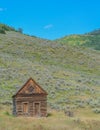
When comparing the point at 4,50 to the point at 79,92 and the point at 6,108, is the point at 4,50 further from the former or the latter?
the point at 6,108

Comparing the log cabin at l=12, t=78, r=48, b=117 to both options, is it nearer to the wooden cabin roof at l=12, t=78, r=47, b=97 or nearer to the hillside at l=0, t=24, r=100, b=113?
the wooden cabin roof at l=12, t=78, r=47, b=97

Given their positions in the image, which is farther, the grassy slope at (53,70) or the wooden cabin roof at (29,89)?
the grassy slope at (53,70)

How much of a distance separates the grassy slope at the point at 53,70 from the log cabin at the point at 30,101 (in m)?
4.03

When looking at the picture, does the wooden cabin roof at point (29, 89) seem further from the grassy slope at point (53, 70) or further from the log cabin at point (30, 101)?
the grassy slope at point (53, 70)

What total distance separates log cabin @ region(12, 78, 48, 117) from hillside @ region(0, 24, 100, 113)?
3.97m

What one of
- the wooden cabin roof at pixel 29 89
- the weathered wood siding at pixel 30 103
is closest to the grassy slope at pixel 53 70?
the weathered wood siding at pixel 30 103

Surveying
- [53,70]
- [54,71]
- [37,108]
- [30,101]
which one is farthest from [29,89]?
[53,70]

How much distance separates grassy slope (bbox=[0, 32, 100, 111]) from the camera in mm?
54250

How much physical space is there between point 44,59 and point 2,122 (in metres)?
57.6

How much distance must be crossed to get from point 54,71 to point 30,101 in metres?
30.6

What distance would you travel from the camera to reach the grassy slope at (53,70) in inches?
2136

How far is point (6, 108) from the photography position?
45.3m

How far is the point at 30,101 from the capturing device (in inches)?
1742

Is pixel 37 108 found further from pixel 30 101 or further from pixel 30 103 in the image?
pixel 30 101
